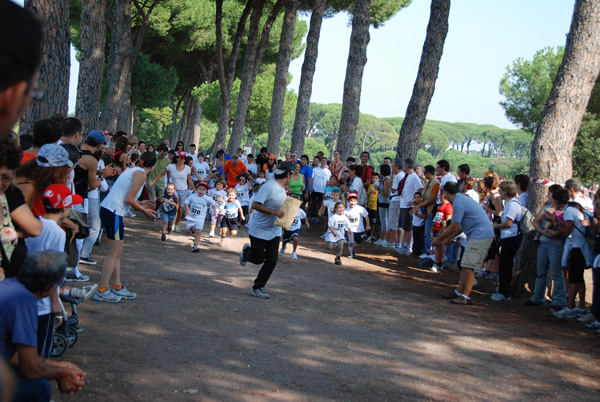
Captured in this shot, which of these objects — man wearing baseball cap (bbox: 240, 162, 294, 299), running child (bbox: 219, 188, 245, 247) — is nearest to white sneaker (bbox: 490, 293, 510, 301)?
man wearing baseball cap (bbox: 240, 162, 294, 299)

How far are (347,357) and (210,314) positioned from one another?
1.91 m

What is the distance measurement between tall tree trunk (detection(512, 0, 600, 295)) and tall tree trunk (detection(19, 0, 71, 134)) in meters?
7.89

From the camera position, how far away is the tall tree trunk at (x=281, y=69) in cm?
2251

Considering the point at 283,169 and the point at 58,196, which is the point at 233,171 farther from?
the point at 58,196

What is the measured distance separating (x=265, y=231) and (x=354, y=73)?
10.6m

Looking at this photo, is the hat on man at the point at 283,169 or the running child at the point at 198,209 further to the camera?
the running child at the point at 198,209

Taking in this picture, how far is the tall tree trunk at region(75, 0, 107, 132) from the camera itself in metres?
13.3

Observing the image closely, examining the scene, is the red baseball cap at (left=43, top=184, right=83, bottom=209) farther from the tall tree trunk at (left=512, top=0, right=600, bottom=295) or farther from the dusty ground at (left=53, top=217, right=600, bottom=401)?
the tall tree trunk at (left=512, top=0, right=600, bottom=295)

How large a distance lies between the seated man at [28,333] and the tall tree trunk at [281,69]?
1928 cm

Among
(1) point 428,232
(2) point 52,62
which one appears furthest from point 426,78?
(2) point 52,62

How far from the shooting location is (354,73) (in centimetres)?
1748

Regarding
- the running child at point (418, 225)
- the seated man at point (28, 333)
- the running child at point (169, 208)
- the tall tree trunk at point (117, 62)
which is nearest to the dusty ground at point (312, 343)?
the seated man at point (28, 333)

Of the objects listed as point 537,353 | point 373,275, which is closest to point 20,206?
point 537,353

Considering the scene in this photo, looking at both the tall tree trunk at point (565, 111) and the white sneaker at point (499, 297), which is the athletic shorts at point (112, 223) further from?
the tall tree trunk at point (565, 111)
